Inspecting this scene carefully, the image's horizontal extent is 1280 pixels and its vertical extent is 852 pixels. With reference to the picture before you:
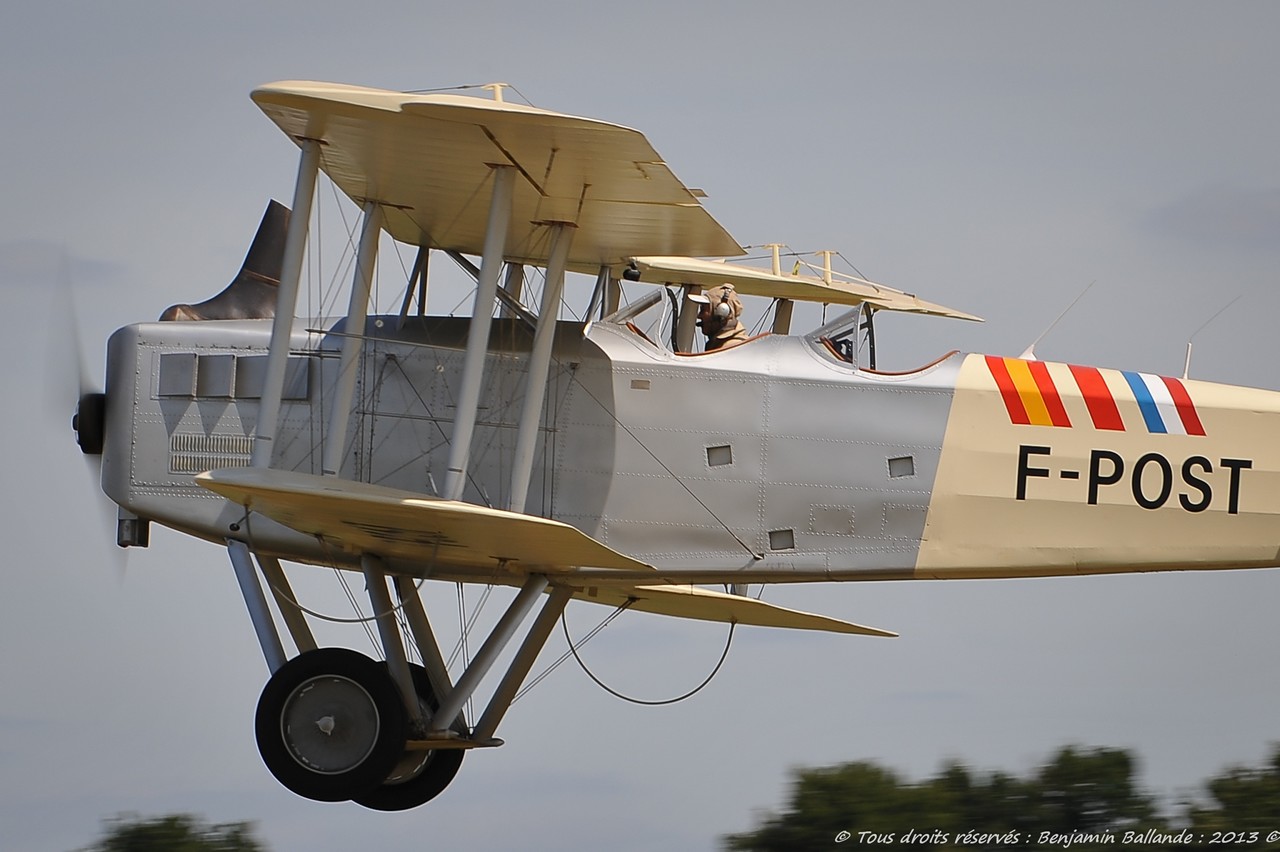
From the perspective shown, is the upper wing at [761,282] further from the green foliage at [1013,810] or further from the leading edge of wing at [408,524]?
the leading edge of wing at [408,524]

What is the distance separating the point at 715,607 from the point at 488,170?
3970mm

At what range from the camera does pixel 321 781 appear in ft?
28.2

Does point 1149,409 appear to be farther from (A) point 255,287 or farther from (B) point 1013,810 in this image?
(B) point 1013,810

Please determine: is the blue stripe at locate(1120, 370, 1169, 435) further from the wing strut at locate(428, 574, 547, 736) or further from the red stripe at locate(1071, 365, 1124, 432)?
the wing strut at locate(428, 574, 547, 736)

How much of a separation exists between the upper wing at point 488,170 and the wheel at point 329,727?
2524 millimetres

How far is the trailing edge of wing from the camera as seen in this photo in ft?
35.6

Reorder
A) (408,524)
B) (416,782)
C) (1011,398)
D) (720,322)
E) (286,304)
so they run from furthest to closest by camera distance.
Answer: (416,782), (720,322), (1011,398), (286,304), (408,524)

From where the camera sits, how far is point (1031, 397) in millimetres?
8945

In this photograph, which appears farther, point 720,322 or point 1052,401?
point 720,322

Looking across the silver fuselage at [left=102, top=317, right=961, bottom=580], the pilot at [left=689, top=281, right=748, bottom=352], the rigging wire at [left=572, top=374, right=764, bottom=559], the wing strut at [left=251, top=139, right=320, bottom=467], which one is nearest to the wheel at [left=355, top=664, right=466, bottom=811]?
the silver fuselage at [left=102, top=317, right=961, bottom=580]

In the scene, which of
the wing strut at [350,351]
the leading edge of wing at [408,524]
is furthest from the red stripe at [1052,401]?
the wing strut at [350,351]

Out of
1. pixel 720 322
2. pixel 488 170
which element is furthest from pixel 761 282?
pixel 488 170

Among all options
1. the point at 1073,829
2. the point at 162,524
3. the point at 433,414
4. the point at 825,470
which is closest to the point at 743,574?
the point at 825,470

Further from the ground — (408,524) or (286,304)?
(286,304)
